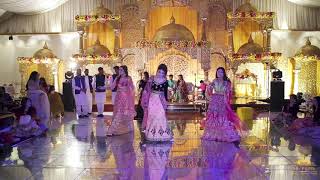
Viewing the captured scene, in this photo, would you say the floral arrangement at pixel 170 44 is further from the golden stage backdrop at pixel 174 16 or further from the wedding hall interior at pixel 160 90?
the golden stage backdrop at pixel 174 16

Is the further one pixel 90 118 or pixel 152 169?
pixel 90 118

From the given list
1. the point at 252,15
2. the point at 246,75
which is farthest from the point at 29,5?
the point at 246,75

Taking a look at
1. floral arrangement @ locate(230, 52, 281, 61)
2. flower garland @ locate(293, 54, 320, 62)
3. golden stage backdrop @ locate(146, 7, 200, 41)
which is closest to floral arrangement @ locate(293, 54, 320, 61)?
flower garland @ locate(293, 54, 320, 62)

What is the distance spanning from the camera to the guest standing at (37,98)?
392 inches

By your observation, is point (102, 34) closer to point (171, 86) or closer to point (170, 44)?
point (170, 44)

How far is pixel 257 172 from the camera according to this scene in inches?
224

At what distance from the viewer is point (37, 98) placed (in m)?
10.2

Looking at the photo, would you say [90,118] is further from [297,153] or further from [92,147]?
[297,153]

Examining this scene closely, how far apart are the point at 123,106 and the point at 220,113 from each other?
2134 mm

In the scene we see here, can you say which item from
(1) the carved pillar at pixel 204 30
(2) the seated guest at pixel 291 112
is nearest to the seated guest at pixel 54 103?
(2) the seated guest at pixel 291 112

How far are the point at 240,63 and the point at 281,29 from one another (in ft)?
9.15

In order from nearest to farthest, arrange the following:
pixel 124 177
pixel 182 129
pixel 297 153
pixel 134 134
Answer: pixel 124 177 → pixel 297 153 → pixel 134 134 → pixel 182 129

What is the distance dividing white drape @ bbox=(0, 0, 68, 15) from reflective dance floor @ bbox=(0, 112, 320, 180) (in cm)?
916

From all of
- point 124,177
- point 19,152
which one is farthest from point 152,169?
point 19,152
